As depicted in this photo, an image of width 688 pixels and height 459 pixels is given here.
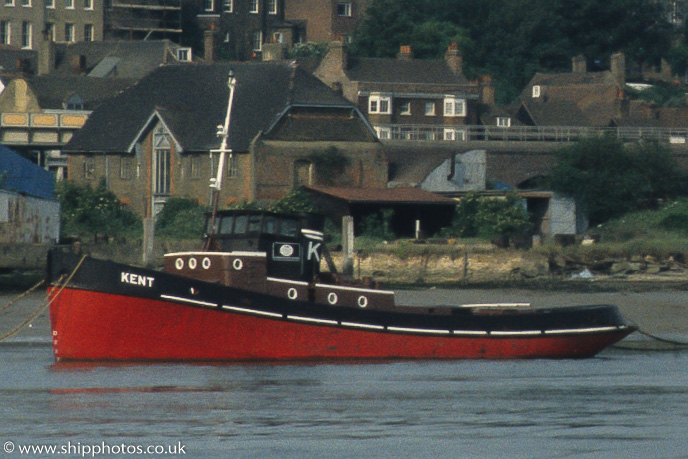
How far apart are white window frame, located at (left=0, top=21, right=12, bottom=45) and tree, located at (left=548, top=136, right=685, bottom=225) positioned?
64017 millimetres

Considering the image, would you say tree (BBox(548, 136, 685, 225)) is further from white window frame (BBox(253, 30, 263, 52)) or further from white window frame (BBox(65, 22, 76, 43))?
white window frame (BBox(253, 30, 263, 52))

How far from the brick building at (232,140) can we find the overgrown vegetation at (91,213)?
7.19 ft

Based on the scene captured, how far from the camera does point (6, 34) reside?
4638 inches

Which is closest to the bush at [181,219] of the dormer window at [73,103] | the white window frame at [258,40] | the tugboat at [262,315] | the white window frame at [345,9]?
the dormer window at [73,103]

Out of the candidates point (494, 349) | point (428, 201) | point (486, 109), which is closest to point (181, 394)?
point (494, 349)

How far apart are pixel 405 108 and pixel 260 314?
6386cm

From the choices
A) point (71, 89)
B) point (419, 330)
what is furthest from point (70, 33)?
point (419, 330)

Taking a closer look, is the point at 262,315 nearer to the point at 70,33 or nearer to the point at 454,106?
the point at 454,106

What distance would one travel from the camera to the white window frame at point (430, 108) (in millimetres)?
91375

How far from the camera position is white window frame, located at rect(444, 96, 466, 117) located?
9169 centimetres

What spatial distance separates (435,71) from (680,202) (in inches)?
1248

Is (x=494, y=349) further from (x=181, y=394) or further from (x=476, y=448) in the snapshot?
(x=476, y=448)

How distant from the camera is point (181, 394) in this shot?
2425 centimetres

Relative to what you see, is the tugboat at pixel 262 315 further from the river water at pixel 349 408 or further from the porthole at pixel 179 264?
the river water at pixel 349 408
